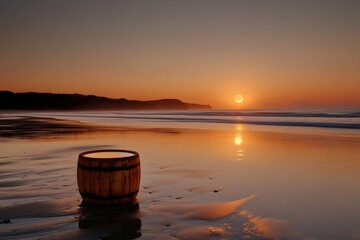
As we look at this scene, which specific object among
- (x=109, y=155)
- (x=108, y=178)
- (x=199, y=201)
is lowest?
(x=199, y=201)

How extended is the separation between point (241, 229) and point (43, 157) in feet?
26.3

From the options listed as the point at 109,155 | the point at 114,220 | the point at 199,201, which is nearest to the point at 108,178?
the point at 109,155

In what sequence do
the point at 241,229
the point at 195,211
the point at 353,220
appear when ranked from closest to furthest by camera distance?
1. the point at 241,229
2. the point at 353,220
3. the point at 195,211

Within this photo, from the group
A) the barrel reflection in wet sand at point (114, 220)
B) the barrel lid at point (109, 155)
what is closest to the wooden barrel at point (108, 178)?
the barrel lid at point (109, 155)

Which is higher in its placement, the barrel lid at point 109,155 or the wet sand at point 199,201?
the barrel lid at point 109,155

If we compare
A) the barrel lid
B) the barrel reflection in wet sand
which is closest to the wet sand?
the barrel reflection in wet sand

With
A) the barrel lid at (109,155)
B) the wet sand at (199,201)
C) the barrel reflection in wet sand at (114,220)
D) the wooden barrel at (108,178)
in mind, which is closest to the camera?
the barrel reflection in wet sand at (114,220)

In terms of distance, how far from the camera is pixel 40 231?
411 centimetres

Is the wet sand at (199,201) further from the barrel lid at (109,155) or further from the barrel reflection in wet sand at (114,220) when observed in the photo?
the barrel lid at (109,155)

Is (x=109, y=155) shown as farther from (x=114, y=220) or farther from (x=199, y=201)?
(x=199, y=201)

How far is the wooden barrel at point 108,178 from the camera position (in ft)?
15.8

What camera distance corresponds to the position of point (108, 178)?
4.82 metres

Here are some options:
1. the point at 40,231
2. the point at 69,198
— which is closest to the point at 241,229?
the point at 40,231

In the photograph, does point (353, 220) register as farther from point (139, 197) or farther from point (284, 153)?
point (284, 153)
